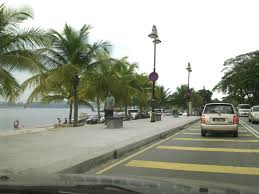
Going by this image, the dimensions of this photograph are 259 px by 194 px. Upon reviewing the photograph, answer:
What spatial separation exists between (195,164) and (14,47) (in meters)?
9.59

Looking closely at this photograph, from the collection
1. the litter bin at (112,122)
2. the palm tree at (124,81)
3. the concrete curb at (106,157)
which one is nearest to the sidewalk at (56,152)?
the concrete curb at (106,157)

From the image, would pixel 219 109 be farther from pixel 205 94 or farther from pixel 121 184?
pixel 205 94

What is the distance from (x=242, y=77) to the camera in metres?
79.3

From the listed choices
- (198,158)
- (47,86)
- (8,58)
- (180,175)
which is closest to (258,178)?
(180,175)

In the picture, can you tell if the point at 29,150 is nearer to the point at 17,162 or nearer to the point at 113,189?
the point at 17,162

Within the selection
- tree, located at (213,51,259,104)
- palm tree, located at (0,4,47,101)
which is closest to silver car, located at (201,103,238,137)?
palm tree, located at (0,4,47,101)

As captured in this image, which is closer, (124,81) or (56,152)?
(56,152)

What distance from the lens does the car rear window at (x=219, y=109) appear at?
72.0ft

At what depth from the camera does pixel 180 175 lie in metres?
10.4

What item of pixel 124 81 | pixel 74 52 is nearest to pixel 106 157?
pixel 74 52

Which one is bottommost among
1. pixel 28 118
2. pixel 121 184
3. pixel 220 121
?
pixel 121 184

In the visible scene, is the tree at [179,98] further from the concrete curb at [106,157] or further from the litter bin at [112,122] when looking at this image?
the concrete curb at [106,157]

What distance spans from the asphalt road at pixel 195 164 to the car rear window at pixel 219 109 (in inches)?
188

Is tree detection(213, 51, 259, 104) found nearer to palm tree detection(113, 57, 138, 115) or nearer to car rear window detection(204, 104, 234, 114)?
palm tree detection(113, 57, 138, 115)
